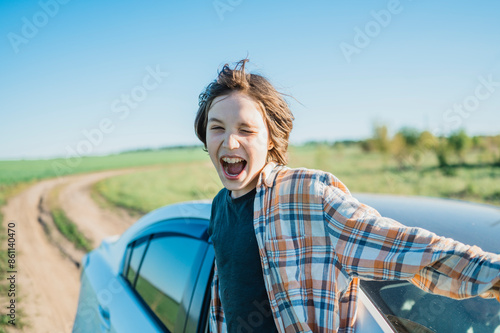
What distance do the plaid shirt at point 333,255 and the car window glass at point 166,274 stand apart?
75 cm

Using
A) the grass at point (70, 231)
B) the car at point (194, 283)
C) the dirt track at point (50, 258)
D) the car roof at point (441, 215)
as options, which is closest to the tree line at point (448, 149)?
the dirt track at point (50, 258)

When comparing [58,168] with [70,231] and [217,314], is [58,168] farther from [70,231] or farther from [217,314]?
[217,314]

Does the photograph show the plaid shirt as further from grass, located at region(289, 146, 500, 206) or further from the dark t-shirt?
grass, located at region(289, 146, 500, 206)

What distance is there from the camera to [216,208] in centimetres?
156

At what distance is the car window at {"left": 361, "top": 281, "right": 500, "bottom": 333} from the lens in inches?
44.0

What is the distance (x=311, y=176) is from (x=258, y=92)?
0.47 metres

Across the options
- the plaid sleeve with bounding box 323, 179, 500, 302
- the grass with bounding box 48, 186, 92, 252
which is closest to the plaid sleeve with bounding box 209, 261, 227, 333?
the plaid sleeve with bounding box 323, 179, 500, 302

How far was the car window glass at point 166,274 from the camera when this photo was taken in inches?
70.2

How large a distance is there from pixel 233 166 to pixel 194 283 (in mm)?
691

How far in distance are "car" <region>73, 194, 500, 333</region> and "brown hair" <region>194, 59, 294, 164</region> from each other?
59 cm

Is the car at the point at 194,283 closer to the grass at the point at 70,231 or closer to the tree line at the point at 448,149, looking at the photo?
the grass at the point at 70,231

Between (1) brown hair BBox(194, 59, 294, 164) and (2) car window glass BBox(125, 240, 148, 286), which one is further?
(2) car window glass BBox(125, 240, 148, 286)

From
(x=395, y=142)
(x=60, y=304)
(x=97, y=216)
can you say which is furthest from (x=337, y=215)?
(x=395, y=142)

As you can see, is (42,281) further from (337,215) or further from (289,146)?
(337,215)
